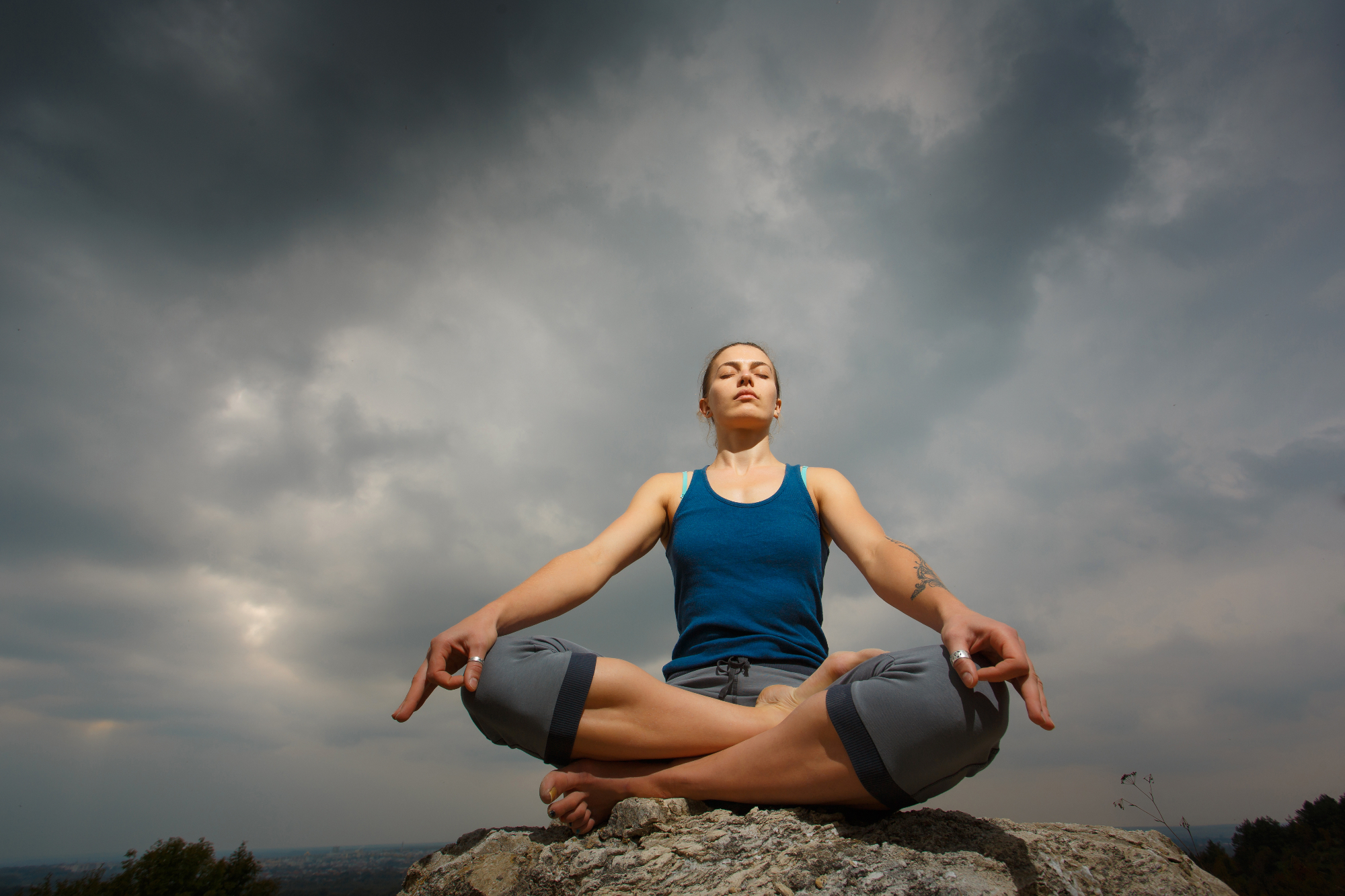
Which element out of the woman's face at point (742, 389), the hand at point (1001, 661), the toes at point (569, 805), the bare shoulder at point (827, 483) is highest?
the woman's face at point (742, 389)

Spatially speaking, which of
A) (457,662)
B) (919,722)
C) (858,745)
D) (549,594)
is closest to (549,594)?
(549,594)

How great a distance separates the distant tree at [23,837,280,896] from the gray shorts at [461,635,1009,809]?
33995mm

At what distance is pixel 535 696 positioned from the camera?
2090mm

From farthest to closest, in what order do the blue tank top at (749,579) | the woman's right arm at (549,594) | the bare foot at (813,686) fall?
the blue tank top at (749,579) < the bare foot at (813,686) < the woman's right arm at (549,594)

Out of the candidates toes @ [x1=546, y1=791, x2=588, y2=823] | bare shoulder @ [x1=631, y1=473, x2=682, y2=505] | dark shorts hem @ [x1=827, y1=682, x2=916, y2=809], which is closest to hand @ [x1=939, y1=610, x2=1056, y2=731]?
dark shorts hem @ [x1=827, y1=682, x2=916, y2=809]

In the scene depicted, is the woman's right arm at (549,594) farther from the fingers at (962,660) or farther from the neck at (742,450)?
the fingers at (962,660)

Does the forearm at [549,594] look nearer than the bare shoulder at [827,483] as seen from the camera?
Yes

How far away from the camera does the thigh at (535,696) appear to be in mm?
2092

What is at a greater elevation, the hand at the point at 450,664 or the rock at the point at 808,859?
the hand at the point at 450,664

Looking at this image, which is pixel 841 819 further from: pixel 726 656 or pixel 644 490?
pixel 644 490

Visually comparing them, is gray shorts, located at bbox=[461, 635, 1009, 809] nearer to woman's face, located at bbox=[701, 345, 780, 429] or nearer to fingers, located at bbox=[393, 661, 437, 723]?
fingers, located at bbox=[393, 661, 437, 723]

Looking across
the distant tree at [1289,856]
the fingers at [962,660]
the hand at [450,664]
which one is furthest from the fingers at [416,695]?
the distant tree at [1289,856]

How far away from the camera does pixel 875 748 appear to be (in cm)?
181

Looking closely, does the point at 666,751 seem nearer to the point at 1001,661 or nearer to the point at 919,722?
the point at 919,722
